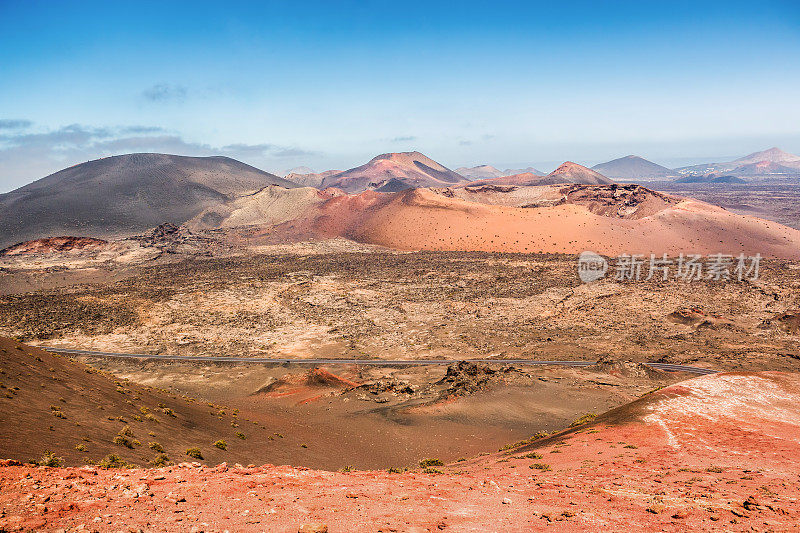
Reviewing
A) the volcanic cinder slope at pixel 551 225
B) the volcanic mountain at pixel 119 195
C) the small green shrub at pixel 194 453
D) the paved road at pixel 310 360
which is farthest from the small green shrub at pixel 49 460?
the volcanic mountain at pixel 119 195

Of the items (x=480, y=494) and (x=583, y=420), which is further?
(x=583, y=420)

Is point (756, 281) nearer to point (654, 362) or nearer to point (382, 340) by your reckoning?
point (654, 362)

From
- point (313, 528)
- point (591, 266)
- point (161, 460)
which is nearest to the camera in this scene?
point (313, 528)

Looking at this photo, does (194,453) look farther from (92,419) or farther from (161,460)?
(92,419)

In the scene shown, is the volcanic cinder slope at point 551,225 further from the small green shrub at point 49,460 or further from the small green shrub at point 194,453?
the small green shrub at point 49,460

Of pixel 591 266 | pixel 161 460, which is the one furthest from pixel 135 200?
pixel 161 460

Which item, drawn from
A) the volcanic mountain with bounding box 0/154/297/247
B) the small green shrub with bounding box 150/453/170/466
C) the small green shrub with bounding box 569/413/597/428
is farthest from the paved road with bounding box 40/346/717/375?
the volcanic mountain with bounding box 0/154/297/247

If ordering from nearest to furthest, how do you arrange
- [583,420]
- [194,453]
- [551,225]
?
[194,453], [583,420], [551,225]

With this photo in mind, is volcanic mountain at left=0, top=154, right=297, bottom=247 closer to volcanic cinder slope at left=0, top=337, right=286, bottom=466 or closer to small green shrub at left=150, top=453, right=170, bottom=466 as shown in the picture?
volcanic cinder slope at left=0, top=337, right=286, bottom=466
